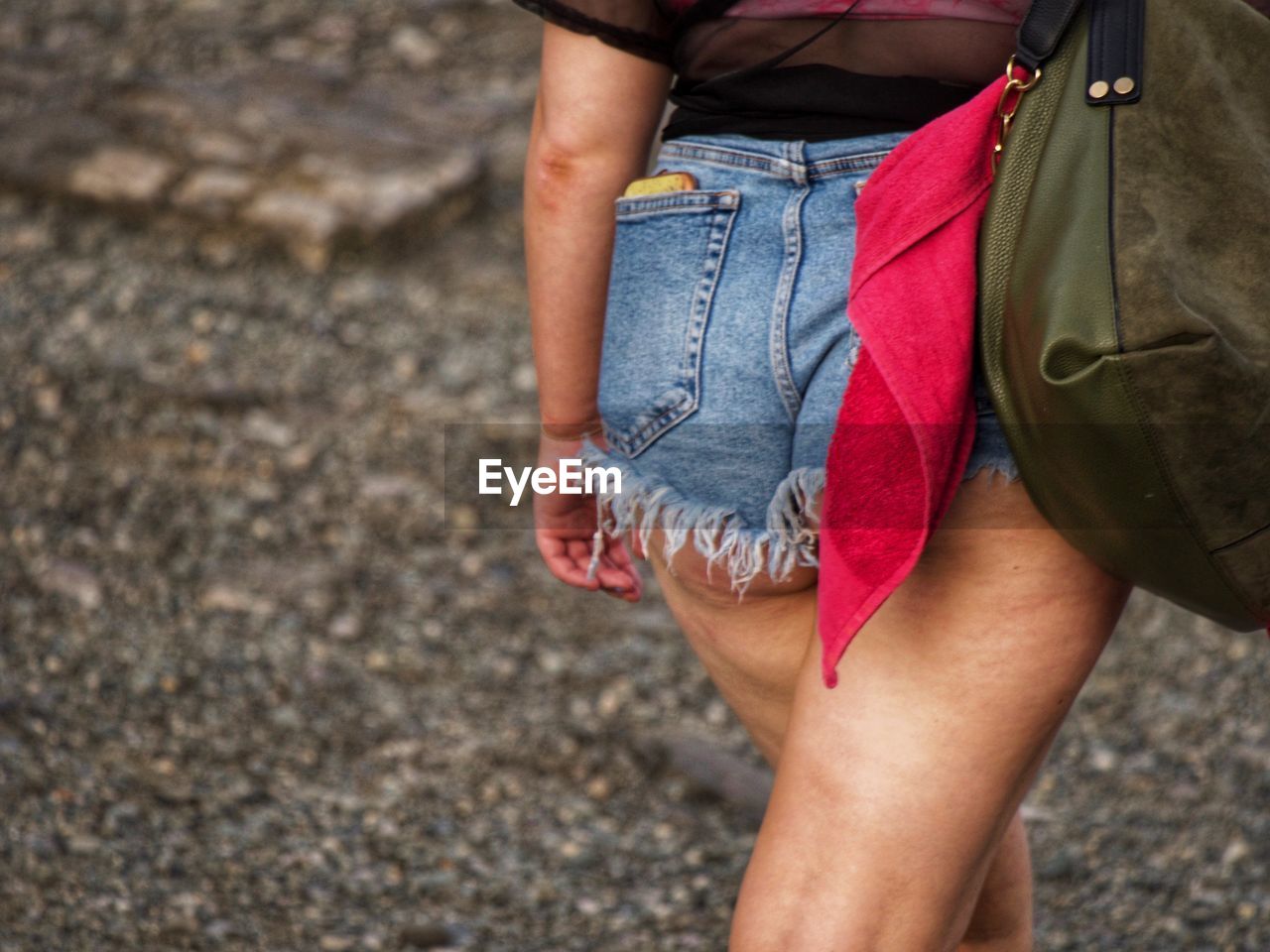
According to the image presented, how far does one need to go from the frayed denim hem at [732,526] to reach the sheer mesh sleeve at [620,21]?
0.41 m

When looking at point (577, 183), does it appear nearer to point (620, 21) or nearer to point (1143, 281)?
point (620, 21)

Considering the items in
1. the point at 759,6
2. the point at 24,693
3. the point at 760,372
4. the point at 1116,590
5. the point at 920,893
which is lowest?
the point at 24,693

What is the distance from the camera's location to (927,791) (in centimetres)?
122

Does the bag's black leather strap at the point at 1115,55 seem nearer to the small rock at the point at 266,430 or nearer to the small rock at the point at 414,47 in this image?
the small rock at the point at 266,430

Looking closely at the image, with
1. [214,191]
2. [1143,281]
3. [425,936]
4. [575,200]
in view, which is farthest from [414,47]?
[1143,281]

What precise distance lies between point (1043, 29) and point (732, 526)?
1.75 ft

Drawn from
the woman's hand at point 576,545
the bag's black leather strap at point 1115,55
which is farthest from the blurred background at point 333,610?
the bag's black leather strap at point 1115,55

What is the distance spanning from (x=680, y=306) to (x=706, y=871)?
71.1 inches

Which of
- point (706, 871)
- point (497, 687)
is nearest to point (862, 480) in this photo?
point (706, 871)

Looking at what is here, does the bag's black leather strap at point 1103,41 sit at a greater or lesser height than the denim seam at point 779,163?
greater

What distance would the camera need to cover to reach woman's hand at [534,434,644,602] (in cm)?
171

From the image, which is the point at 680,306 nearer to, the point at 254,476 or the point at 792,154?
the point at 792,154

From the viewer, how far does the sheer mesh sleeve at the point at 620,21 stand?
1.36 m

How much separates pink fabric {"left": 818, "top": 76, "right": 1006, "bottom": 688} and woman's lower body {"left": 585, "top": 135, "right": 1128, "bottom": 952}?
0.07 m
